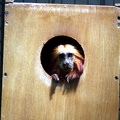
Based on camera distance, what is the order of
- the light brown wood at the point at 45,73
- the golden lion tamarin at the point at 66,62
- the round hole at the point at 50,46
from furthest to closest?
the round hole at the point at 50,46, the golden lion tamarin at the point at 66,62, the light brown wood at the point at 45,73

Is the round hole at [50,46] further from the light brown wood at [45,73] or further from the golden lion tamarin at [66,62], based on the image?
the light brown wood at [45,73]

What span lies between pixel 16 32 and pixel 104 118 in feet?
2.11

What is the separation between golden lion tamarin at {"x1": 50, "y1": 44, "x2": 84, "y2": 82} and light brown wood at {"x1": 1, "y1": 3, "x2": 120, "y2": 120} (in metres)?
0.11

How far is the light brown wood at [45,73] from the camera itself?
8.38 ft

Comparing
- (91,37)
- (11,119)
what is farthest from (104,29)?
(11,119)

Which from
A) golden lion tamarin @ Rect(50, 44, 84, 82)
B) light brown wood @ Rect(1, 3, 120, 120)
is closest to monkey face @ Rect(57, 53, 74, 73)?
golden lion tamarin @ Rect(50, 44, 84, 82)

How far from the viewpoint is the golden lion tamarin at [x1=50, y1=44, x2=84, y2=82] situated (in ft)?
8.84

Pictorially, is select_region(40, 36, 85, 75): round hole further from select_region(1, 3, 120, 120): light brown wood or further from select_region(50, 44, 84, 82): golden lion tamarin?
select_region(1, 3, 120, 120): light brown wood

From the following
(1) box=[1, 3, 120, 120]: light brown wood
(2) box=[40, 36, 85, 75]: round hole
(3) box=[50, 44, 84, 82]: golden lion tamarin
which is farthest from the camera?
(2) box=[40, 36, 85, 75]: round hole

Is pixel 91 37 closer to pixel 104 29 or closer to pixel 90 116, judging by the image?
pixel 104 29

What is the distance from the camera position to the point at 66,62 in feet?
8.84

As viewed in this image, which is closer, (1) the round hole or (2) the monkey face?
(2) the monkey face

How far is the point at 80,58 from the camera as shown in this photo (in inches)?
112

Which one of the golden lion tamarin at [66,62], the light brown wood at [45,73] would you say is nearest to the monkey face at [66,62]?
the golden lion tamarin at [66,62]
